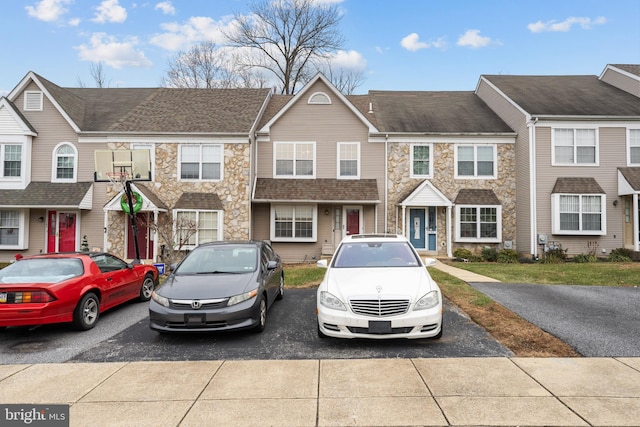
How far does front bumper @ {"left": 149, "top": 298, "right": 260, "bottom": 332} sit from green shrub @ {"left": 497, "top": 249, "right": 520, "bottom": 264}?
13.3 m

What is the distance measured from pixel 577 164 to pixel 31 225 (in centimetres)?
2469

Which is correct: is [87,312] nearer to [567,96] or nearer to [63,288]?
[63,288]

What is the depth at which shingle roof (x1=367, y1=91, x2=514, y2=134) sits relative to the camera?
57.5 feet

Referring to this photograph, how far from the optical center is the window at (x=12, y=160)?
16.5m

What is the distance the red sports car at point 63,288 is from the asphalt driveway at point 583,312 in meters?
8.16

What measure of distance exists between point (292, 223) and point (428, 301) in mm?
12003

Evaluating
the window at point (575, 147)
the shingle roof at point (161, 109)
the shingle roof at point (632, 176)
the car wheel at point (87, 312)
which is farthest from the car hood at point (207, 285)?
the shingle roof at point (632, 176)

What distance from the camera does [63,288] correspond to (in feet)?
20.4

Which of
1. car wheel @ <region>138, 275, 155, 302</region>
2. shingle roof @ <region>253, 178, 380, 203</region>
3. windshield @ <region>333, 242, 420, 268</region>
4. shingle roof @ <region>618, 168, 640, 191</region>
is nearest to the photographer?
windshield @ <region>333, 242, 420, 268</region>

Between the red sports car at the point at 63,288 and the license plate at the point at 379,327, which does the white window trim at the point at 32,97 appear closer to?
the red sports car at the point at 63,288

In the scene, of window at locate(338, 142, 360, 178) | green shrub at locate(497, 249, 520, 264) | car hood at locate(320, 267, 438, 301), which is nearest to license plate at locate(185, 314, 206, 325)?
car hood at locate(320, 267, 438, 301)

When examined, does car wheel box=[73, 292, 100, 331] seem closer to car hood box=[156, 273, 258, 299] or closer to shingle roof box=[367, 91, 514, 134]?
car hood box=[156, 273, 258, 299]

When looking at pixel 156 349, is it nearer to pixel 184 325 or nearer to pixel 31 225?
pixel 184 325

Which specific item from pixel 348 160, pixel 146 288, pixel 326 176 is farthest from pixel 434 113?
pixel 146 288
